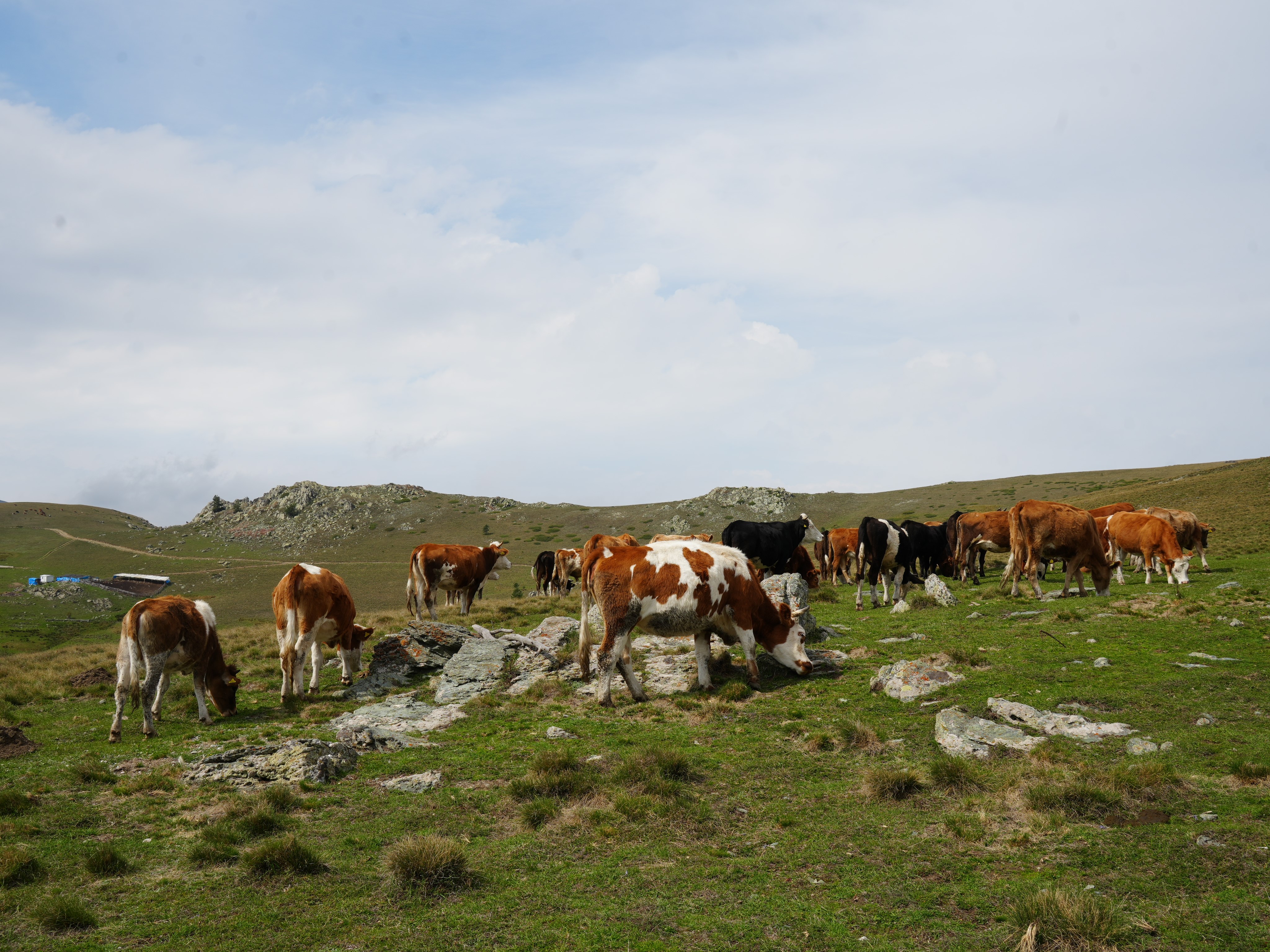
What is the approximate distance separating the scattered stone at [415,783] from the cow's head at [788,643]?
6.98m

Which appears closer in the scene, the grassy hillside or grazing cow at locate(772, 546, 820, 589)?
grazing cow at locate(772, 546, 820, 589)

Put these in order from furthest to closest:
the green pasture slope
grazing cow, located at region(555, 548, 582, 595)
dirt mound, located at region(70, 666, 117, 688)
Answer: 1. grazing cow, located at region(555, 548, 582, 595)
2. dirt mound, located at region(70, 666, 117, 688)
3. the green pasture slope

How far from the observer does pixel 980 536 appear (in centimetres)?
3244

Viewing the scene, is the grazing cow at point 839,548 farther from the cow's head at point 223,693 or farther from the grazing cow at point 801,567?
the cow's head at point 223,693

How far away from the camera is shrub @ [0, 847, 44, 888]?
317 inches

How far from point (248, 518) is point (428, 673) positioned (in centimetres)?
12800

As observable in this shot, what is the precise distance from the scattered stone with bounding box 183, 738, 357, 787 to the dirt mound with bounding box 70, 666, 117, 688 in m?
11.4

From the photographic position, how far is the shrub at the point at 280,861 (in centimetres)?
838

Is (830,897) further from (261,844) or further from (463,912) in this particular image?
(261,844)

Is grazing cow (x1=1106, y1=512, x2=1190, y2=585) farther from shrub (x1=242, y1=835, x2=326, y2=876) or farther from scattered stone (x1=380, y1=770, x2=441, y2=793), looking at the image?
shrub (x1=242, y1=835, x2=326, y2=876)

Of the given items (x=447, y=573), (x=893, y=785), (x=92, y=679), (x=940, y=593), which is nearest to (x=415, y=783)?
(x=893, y=785)

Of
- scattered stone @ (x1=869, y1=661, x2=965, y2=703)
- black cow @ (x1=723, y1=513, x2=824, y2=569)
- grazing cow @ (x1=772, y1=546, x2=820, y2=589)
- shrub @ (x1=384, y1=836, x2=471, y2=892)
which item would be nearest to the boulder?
black cow @ (x1=723, y1=513, x2=824, y2=569)

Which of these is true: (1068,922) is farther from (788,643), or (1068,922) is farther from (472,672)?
(472,672)

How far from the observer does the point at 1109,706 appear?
1157 cm
